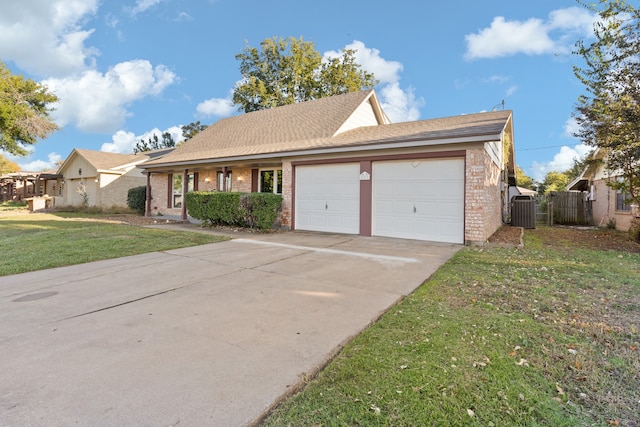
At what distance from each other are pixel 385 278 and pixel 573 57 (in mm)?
10238

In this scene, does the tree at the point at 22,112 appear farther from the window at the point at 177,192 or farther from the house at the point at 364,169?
the window at the point at 177,192

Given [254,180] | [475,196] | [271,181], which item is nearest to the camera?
[475,196]

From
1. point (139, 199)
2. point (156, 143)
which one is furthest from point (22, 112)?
point (156, 143)

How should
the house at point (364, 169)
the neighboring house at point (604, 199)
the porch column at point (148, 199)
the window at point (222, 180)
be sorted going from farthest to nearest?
the porch column at point (148, 199), the window at point (222, 180), the neighboring house at point (604, 199), the house at point (364, 169)

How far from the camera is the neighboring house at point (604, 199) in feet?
41.1

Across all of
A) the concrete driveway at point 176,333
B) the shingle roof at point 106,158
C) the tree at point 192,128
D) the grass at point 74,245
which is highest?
the tree at point 192,128

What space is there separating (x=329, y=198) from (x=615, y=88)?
9237 mm

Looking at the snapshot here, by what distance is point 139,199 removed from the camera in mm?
19734

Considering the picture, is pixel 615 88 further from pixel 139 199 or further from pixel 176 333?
pixel 139 199

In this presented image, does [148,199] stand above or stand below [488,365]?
above

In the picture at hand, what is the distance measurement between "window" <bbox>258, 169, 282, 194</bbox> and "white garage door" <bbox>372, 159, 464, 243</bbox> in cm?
497

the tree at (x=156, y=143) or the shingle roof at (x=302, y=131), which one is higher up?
the tree at (x=156, y=143)

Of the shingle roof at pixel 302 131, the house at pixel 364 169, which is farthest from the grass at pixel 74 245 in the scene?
the shingle roof at pixel 302 131

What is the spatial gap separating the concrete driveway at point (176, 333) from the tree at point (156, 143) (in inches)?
2132
